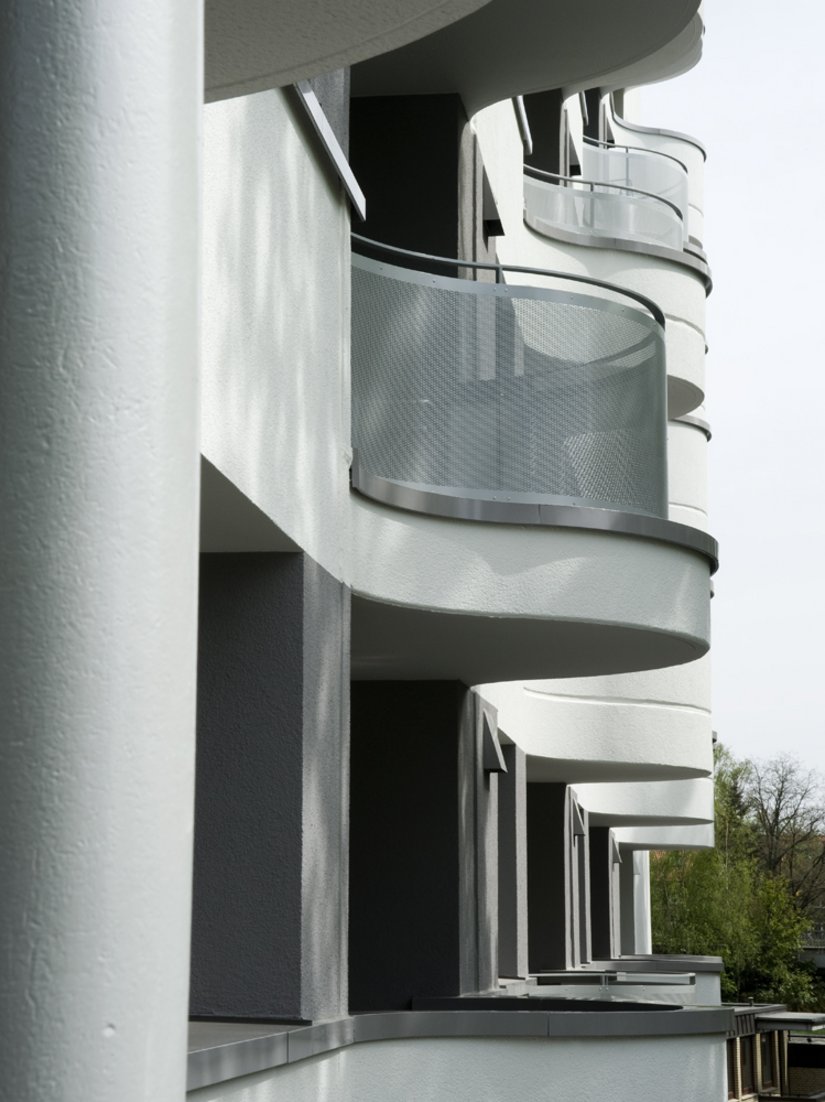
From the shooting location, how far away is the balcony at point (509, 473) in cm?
956

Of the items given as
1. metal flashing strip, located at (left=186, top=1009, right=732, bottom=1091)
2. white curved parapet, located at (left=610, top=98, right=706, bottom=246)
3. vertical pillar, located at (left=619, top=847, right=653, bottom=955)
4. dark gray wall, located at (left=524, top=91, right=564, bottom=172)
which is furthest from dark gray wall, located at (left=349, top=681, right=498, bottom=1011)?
vertical pillar, located at (left=619, top=847, right=653, bottom=955)

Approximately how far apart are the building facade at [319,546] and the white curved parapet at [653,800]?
612cm

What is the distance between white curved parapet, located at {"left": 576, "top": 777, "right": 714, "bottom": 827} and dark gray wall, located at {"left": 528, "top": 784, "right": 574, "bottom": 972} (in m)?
2.82

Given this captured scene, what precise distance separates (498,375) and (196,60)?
7269 mm

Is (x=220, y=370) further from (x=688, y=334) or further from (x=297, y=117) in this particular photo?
(x=688, y=334)

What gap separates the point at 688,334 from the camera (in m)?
22.2

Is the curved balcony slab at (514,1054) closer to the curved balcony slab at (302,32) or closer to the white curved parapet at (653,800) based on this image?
the curved balcony slab at (302,32)

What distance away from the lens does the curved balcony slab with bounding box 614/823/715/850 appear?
3194 cm

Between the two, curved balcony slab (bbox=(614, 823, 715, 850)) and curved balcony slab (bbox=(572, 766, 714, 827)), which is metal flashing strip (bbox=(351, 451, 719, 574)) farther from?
curved balcony slab (bbox=(614, 823, 715, 850))

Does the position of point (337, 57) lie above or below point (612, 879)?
above

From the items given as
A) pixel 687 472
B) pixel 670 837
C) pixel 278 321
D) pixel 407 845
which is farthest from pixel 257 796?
pixel 670 837

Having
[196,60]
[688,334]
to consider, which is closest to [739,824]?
[688,334]

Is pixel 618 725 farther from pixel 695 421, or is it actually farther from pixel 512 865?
pixel 695 421

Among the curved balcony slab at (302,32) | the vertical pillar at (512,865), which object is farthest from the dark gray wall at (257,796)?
the vertical pillar at (512,865)
